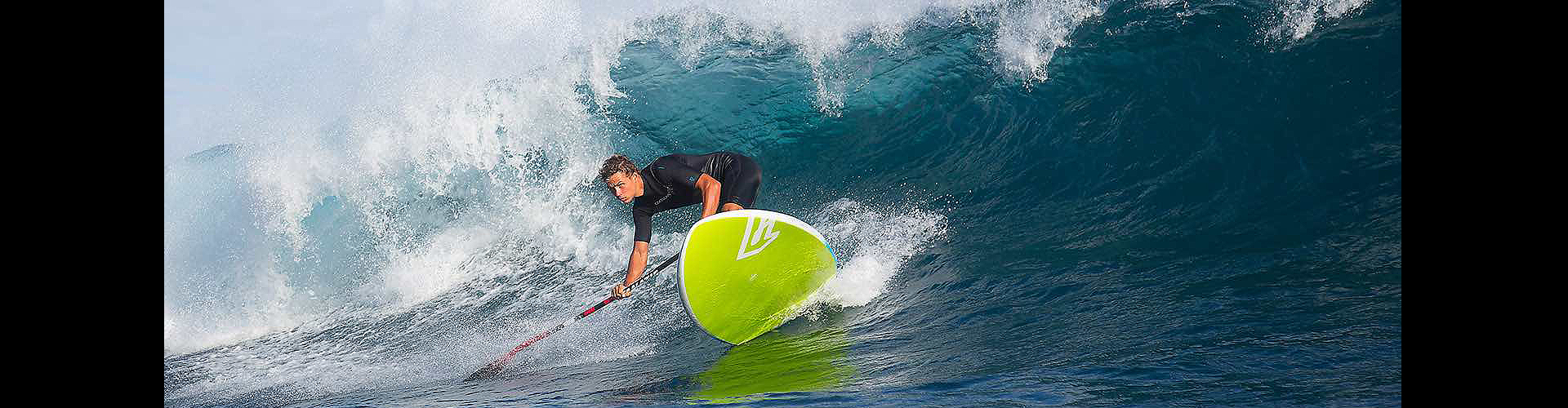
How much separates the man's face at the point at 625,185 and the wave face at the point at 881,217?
941 millimetres

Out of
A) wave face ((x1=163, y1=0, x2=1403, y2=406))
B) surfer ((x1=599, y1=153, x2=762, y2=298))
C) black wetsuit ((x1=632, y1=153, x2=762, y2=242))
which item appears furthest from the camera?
black wetsuit ((x1=632, y1=153, x2=762, y2=242))

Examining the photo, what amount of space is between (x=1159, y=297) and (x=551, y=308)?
14.0ft

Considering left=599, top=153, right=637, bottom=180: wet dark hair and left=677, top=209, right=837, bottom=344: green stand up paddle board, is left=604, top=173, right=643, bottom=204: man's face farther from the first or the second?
left=677, top=209, right=837, bottom=344: green stand up paddle board

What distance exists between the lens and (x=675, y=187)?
5332 mm

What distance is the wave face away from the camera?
3.91 m

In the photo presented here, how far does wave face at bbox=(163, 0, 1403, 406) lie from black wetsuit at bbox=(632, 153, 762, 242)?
0.79 m

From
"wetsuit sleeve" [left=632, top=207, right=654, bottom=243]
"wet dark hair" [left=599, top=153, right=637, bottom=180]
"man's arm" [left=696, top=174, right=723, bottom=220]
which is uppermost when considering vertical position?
"wet dark hair" [left=599, top=153, right=637, bottom=180]

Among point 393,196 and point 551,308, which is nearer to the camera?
point 551,308

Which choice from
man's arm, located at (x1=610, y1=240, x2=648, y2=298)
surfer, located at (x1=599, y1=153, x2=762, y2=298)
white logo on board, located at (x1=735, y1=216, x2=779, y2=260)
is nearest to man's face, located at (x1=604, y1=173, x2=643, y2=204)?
surfer, located at (x1=599, y1=153, x2=762, y2=298)

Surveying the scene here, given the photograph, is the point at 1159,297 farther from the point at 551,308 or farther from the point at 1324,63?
the point at 551,308

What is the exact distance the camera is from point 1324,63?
21.2 ft

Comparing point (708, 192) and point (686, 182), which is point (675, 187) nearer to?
point (686, 182)

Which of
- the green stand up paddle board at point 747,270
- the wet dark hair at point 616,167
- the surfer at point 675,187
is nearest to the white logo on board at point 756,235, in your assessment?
the green stand up paddle board at point 747,270
